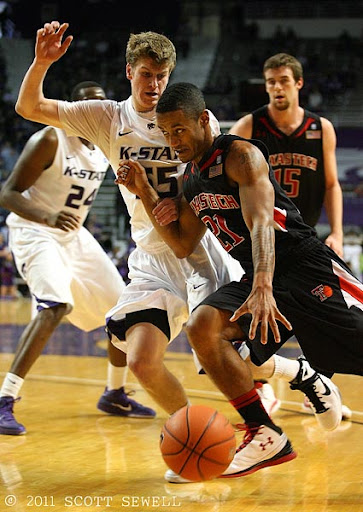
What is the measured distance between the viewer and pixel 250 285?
13.7 feet

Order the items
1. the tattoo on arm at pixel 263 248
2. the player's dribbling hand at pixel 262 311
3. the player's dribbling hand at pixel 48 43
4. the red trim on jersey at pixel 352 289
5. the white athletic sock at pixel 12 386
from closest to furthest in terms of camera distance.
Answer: the player's dribbling hand at pixel 262 311
the tattoo on arm at pixel 263 248
the red trim on jersey at pixel 352 289
the player's dribbling hand at pixel 48 43
the white athletic sock at pixel 12 386

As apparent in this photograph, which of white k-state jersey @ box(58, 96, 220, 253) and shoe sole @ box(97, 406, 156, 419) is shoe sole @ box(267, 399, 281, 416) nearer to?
shoe sole @ box(97, 406, 156, 419)

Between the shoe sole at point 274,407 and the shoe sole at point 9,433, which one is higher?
the shoe sole at point 9,433

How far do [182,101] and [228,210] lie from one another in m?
0.61

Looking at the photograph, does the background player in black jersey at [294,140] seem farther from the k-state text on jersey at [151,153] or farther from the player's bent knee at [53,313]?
the player's bent knee at [53,313]

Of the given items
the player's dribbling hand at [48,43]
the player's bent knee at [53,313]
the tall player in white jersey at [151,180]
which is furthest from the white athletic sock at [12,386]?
the player's dribbling hand at [48,43]

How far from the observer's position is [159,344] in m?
4.42

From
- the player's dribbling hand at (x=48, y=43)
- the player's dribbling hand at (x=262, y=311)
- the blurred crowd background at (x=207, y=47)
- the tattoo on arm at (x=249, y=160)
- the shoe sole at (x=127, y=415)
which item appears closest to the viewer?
the player's dribbling hand at (x=262, y=311)

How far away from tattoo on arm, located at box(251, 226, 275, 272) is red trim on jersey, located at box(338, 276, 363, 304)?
1.70ft

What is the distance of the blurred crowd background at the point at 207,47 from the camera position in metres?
23.2

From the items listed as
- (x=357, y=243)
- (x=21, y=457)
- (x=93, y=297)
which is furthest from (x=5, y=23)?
(x=21, y=457)

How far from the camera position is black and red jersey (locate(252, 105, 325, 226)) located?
20.3ft

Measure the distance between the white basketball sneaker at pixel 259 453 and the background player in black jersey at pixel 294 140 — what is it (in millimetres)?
2154

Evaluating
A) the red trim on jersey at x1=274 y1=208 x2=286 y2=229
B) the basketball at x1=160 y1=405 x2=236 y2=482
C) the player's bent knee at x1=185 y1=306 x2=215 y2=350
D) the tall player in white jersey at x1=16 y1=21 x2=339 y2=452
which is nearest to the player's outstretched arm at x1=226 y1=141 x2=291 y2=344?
the red trim on jersey at x1=274 y1=208 x2=286 y2=229
